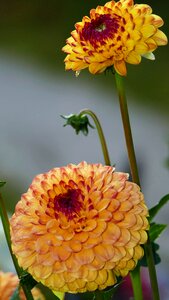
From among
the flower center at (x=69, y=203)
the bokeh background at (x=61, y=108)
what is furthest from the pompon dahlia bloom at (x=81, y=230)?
the bokeh background at (x=61, y=108)

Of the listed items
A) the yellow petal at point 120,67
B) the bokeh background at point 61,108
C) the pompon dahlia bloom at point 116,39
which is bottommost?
the bokeh background at point 61,108

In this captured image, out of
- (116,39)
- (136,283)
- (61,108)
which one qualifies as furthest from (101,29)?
(61,108)

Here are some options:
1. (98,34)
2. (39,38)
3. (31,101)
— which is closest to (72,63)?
(98,34)

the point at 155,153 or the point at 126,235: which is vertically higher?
the point at 126,235

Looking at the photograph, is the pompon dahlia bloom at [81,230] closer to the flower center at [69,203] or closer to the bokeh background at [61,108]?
the flower center at [69,203]

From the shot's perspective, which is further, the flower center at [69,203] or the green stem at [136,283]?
the green stem at [136,283]

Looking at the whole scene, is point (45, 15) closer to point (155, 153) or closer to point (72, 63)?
point (155, 153)

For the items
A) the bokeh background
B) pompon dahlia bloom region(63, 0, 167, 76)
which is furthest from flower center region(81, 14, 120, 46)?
the bokeh background

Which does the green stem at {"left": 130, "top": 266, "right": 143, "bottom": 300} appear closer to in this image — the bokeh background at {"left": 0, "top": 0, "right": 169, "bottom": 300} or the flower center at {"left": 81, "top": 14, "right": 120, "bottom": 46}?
the flower center at {"left": 81, "top": 14, "right": 120, "bottom": 46}
